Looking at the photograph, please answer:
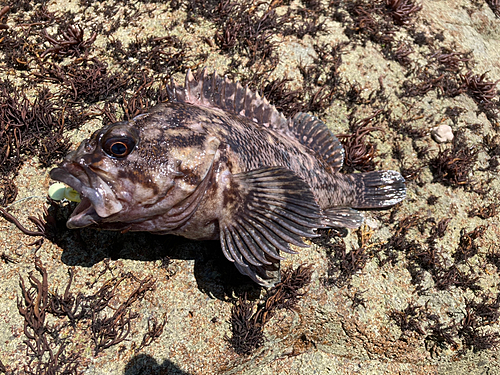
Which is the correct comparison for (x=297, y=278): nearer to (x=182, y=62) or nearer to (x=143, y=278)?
(x=143, y=278)

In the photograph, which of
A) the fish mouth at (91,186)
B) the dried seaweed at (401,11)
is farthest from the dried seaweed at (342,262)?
the dried seaweed at (401,11)

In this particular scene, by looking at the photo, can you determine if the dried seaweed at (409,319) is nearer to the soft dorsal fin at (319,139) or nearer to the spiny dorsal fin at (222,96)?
the soft dorsal fin at (319,139)

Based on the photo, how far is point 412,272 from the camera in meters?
4.00

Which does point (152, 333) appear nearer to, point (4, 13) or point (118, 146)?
point (118, 146)

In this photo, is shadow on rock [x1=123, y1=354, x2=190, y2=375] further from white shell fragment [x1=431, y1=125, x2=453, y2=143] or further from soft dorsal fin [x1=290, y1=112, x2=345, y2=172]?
white shell fragment [x1=431, y1=125, x2=453, y2=143]

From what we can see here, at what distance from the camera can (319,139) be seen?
159 inches

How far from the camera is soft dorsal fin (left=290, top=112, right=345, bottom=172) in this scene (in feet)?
13.1

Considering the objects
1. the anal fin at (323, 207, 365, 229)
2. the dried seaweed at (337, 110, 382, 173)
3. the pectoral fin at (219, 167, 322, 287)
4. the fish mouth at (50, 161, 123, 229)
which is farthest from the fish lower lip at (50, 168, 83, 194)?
the dried seaweed at (337, 110, 382, 173)

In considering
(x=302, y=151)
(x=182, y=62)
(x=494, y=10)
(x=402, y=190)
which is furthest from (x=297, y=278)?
(x=494, y=10)

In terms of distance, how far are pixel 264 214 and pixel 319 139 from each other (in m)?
1.56

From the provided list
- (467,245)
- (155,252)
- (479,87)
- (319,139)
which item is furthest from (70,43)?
(479,87)

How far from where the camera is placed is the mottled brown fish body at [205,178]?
2.45 metres

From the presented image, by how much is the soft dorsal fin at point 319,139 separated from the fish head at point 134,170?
1508 millimetres

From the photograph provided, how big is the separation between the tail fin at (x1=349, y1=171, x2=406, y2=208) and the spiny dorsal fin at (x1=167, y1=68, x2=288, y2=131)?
125 centimetres
